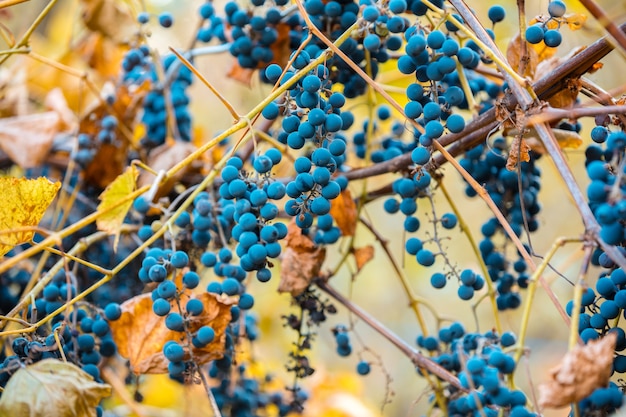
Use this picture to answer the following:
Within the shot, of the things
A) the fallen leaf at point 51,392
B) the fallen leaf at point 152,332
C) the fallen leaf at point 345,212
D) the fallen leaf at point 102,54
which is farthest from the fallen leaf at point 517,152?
the fallen leaf at point 102,54

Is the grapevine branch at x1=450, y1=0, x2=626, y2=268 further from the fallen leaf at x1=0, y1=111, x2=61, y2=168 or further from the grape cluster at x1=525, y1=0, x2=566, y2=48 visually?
the fallen leaf at x1=0, y1=111, x2=61, y2=168

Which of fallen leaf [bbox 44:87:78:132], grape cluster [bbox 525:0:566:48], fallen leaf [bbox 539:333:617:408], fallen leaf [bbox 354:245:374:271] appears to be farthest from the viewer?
fallen leaf [bbox 44:87:78:132]

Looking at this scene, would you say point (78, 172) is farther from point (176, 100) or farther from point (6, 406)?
point (6, 406)

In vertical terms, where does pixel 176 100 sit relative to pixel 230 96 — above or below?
below

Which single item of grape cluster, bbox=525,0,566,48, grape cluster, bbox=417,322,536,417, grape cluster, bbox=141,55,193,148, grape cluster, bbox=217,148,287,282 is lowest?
grape cluster, bbox=417,322,536,417

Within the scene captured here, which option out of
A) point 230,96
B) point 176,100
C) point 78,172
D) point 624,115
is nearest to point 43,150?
point 78,172

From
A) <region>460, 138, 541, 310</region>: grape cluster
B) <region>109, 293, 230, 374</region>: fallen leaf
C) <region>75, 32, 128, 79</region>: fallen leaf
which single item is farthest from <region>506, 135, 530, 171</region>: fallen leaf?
<region>75, 32, 128, 79</region>: fallen leaf

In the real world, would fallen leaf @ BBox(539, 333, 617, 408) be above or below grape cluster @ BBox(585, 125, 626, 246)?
below
